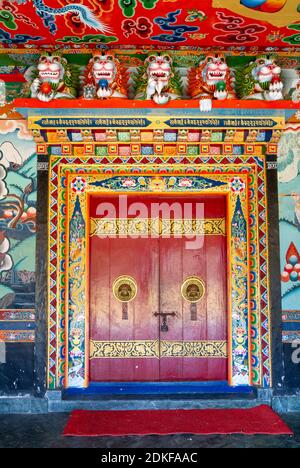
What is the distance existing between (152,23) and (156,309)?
3.08 metres

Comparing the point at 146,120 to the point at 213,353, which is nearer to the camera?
the point at 146,120

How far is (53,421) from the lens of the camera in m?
4.63

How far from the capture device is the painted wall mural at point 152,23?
444 centimetres

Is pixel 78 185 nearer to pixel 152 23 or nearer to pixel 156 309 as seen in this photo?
pixel 156 309

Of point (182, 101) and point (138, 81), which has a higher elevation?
point (138, 81)

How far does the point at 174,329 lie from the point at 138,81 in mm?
2830

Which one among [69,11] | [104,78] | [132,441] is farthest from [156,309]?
[69,11]

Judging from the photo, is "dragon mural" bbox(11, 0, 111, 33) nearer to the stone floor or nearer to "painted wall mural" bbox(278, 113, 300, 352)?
"painted wall mural" bbox(278, 113, 300, 352)

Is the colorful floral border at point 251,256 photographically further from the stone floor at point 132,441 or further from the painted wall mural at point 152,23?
the painted wall mural at point 152,23

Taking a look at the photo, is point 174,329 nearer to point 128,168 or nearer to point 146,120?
point 128,168

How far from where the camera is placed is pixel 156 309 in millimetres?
5375

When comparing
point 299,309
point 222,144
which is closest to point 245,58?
point 222,144

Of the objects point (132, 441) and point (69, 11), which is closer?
point (132, 441)

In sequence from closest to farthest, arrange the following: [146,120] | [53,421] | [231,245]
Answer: [53,421] < [146,120] < [231,245]
